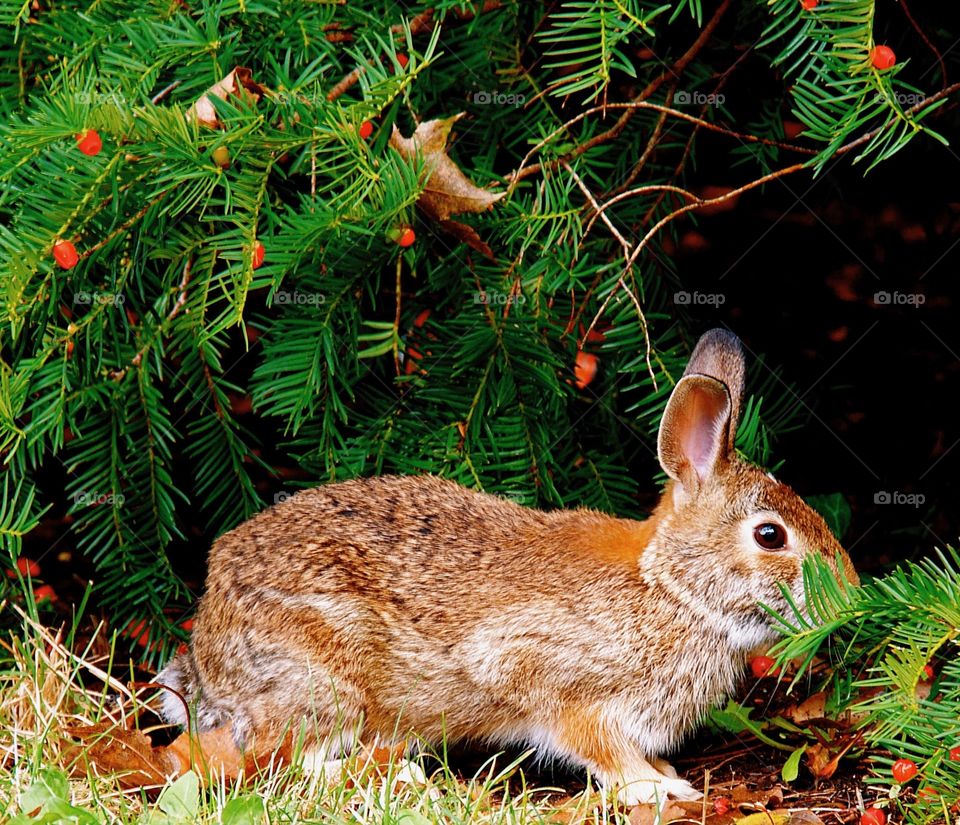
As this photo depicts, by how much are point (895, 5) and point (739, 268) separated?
1254 millimetres

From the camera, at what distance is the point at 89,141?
3.21m

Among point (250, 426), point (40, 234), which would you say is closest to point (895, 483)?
point (250, 426)

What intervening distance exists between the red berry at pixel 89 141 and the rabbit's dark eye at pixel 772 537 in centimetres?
221

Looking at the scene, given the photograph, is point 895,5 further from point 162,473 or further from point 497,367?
point 162,473

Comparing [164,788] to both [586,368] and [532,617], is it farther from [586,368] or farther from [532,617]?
[586,368]

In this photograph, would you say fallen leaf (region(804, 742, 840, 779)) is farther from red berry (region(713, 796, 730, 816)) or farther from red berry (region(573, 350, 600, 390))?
red berry (region(573, 350, 600, 390))

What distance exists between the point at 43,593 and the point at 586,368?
2253 mm

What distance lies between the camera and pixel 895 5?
4312 millimetres

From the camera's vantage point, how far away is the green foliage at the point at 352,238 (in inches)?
135

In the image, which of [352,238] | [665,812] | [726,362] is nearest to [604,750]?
[665,812]

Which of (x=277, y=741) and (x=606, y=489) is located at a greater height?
(x=606, y=489)

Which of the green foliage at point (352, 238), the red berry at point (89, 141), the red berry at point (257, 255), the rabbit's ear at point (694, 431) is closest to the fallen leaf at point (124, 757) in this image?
the green foliage at point (352, 238)

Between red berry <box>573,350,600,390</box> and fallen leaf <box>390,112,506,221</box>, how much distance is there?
0.91 metres

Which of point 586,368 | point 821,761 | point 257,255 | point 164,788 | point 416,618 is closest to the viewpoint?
point 164,788
